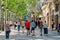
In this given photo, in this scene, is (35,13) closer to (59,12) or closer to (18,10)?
(18,10)

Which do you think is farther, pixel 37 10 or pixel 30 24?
pixel 37 10

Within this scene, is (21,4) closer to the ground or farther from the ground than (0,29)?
farther from the ground

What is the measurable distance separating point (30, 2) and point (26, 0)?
2508 mm

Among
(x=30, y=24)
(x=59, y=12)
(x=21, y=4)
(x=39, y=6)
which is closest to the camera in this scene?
(x=30, y=24)

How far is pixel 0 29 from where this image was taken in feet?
147

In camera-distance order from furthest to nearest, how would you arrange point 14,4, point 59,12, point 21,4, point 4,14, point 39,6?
1. point 39,6
2. point 21,4
3. point 14,4
4. point 4,14
5. point 59,12

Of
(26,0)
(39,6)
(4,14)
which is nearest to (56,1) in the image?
(4,14)

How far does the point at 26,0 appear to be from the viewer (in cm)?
7031

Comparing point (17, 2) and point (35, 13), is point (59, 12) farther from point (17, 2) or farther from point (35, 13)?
point (35, 13)

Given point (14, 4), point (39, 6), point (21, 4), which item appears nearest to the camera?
point (14, 4)

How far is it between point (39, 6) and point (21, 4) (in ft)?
39.7

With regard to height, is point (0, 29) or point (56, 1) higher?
point (56, 1)

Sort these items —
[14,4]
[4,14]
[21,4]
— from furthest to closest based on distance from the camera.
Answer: [21,4]
[14,4]
[4,14]

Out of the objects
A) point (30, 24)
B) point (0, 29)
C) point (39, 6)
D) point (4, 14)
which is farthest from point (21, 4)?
point (30, 24)
